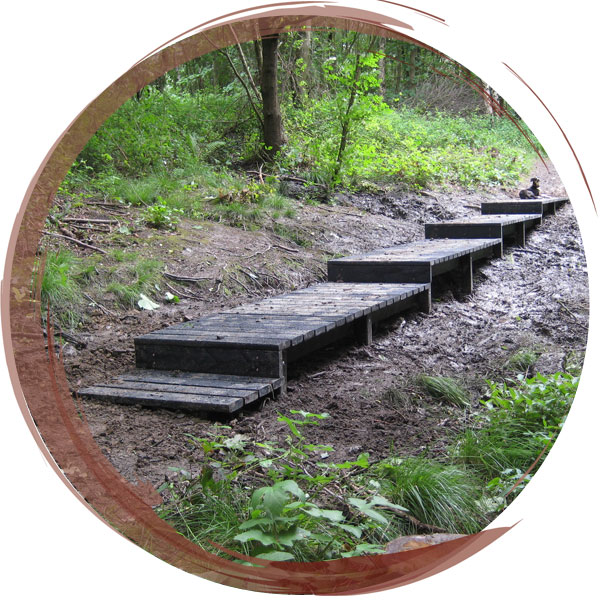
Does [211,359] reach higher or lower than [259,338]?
lower

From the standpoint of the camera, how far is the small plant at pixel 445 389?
14.5 ft

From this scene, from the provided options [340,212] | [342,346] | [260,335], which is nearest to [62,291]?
[260,335]

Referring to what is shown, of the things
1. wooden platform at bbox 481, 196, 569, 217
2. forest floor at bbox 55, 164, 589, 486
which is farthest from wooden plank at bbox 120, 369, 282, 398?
wooden platform at bbox 481, 196, 569, 217

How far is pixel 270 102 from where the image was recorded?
34.2 ft

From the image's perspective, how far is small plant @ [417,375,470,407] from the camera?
4406 mm

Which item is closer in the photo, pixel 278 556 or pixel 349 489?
pixel 278 556

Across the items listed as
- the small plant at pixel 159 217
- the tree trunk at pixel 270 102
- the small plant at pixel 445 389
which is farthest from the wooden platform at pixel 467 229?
the small plant at pixel 445 389

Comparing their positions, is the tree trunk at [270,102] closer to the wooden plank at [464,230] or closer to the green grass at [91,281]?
the wooden plank at [464,230]

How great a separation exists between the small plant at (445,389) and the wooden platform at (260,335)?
0.75 meters

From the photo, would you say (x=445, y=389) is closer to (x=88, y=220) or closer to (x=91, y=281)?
(x=91, y=281)

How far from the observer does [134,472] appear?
320 centimetres

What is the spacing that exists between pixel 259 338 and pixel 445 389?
135cm

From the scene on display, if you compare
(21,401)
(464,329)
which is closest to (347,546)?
(21,401)

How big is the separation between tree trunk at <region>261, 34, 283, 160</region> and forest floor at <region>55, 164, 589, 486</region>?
4.95ft
